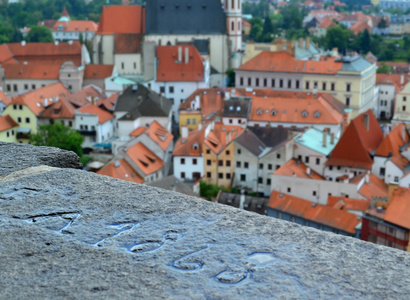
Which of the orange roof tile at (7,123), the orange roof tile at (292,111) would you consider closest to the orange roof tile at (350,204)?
the orange roof tile at (292,111)

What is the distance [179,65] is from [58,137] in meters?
16.4

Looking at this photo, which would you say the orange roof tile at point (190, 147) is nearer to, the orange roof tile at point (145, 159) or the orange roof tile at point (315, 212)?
the orange roof tile at point (145, 159)

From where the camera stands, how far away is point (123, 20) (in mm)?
57688

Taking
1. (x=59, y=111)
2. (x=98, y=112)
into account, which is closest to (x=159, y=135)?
(x=98, y=112)

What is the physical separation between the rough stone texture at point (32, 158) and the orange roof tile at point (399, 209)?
21.0m

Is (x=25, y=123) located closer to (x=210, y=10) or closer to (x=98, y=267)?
(x=210, y=10)

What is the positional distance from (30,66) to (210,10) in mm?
15913

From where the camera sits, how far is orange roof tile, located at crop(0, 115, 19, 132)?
3788cm

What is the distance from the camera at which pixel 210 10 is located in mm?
56312

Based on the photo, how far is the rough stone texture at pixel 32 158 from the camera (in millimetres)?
4270

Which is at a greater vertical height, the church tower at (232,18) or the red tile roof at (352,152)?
the church tower at (232,18)

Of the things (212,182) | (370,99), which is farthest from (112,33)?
(212,182)

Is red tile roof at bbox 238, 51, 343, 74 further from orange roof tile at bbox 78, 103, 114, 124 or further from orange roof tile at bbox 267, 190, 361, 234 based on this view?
orange roof tile at bbox 267, 190, 361, 234

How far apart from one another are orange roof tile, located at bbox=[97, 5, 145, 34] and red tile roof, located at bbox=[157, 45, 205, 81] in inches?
291
